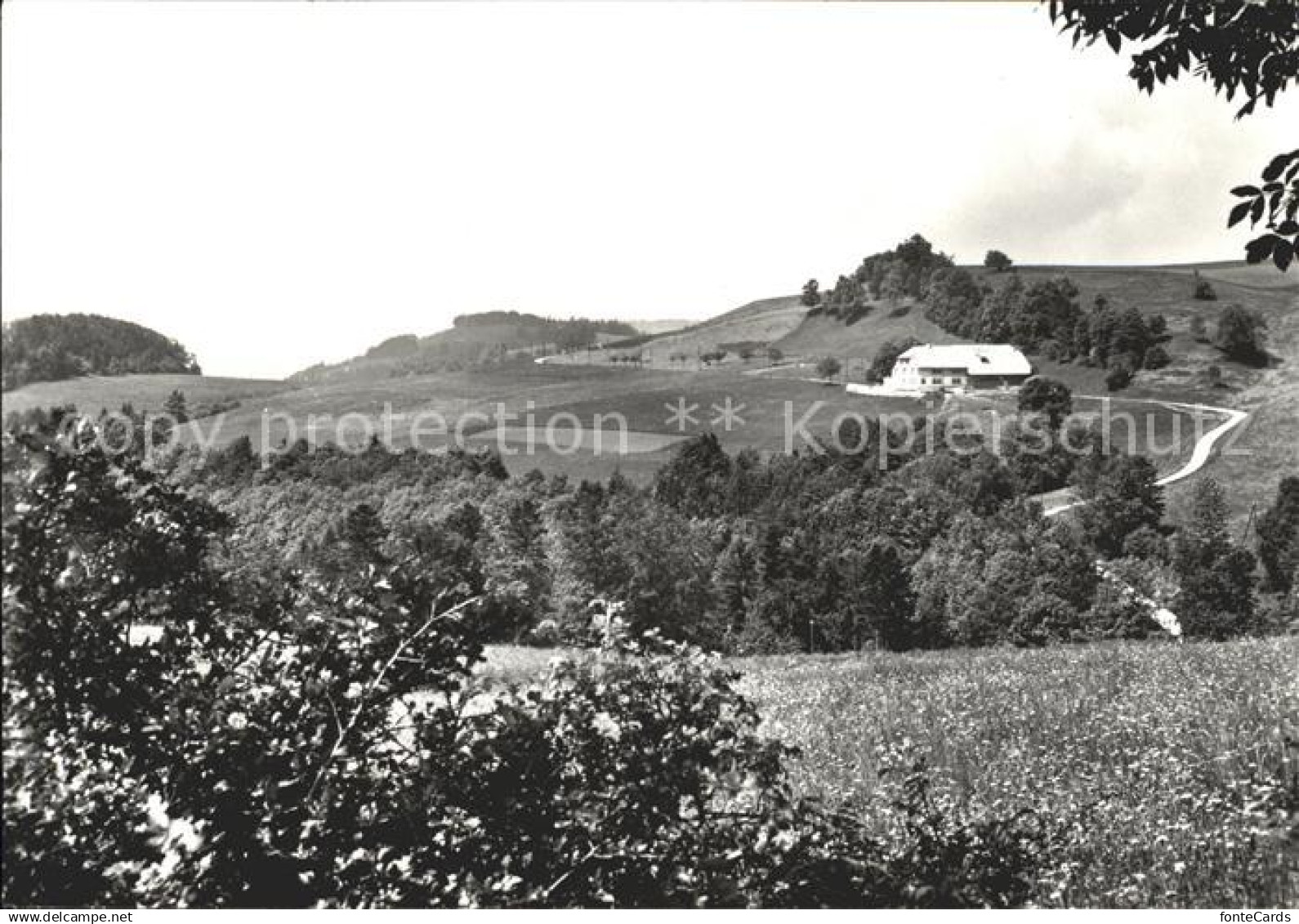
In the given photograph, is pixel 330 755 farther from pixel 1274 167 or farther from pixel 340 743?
pixel 1274 167

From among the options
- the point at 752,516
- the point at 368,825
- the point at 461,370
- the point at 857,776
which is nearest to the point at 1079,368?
the point at 752,516

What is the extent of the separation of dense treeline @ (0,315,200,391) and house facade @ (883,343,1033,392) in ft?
Result: 237

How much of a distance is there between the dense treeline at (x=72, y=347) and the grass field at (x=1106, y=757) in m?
2.18

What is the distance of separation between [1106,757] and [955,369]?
242 ft

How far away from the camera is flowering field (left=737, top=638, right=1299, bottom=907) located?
15.6ft

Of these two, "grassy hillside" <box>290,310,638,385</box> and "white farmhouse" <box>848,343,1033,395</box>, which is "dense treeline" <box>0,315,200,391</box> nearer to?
"white farmhouse" <box>848,343,1033,395</box>

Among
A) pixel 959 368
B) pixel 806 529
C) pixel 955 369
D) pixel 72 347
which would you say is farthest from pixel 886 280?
pixel 72 347

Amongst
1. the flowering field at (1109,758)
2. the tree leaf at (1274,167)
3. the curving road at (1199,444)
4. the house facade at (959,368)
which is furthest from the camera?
the house facade at (959,368)

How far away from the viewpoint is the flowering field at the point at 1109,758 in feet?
15.6

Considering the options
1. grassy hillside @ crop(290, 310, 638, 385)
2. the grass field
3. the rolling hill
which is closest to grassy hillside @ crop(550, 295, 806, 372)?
the rolling hill

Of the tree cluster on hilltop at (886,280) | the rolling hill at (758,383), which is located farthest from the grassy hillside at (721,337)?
the tree cluster on hilltop at (886,280)

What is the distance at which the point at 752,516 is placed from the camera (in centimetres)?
5612

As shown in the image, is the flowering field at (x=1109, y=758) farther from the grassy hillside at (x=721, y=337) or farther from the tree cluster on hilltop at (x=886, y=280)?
the tree cluster on hilltop at (x=886, y=280)

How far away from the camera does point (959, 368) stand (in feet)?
251
